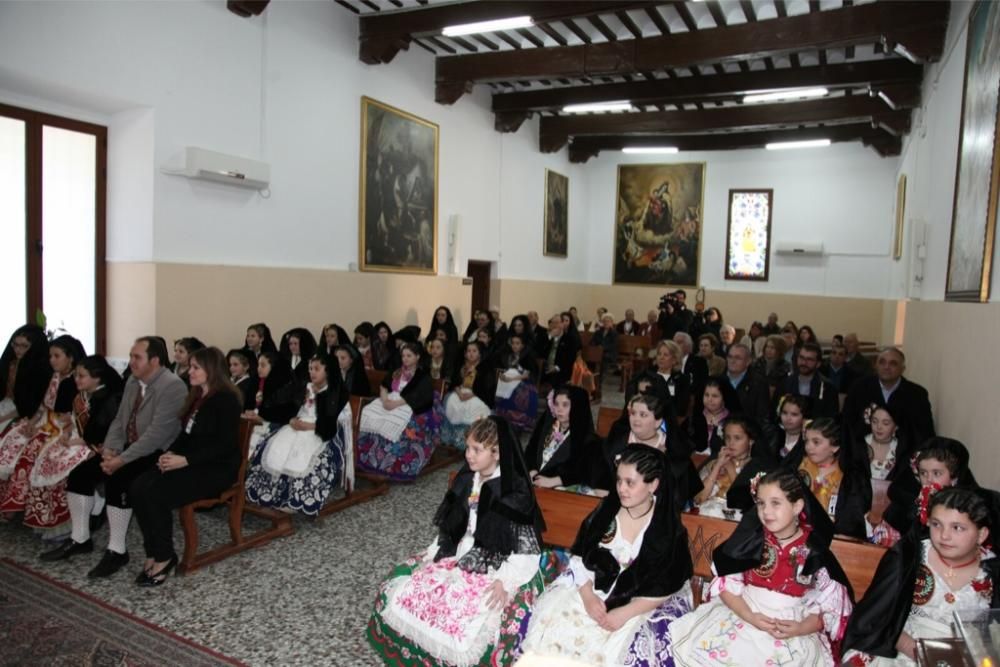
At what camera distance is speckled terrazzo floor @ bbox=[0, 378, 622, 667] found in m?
3.93

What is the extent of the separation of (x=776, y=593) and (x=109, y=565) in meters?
4.18

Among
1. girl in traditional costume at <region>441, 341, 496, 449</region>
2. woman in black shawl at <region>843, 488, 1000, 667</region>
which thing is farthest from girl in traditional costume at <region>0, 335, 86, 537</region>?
woman in black shawl at <region>843, 488, 1000, 667</region>

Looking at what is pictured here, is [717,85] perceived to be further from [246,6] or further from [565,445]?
[565,445]

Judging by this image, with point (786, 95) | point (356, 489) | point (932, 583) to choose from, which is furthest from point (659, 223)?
point (932, 583)

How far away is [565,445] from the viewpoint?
16.3 ft

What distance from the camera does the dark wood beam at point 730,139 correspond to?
16281mm

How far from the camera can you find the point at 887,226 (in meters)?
17.3

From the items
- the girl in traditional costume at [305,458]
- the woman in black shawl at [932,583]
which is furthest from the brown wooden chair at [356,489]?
the woman in black shawl at [932,583]

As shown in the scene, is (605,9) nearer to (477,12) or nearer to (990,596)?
(477,12)

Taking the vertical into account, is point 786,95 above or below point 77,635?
above

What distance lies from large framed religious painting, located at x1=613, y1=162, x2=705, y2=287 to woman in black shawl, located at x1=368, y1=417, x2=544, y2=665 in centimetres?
1651

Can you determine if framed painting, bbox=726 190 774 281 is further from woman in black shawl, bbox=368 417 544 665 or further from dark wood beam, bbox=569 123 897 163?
woman in black shawl, bbox=368 417 544 665

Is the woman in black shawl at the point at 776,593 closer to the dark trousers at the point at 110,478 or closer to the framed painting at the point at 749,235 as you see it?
the dark trousers at the point at 110,478

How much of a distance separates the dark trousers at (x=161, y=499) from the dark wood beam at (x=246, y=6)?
605 cm
